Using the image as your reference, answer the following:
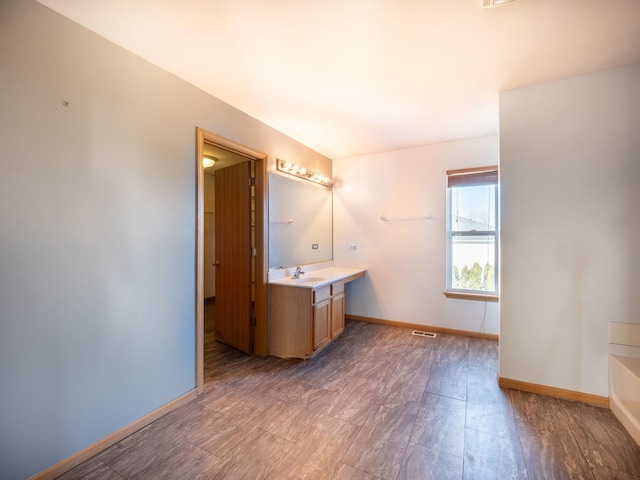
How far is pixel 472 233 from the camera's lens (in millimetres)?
3553

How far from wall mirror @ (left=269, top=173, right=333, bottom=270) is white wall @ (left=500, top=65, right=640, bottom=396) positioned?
2.20 meters

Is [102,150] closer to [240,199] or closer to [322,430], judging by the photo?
[240,199]

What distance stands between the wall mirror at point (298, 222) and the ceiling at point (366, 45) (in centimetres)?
95

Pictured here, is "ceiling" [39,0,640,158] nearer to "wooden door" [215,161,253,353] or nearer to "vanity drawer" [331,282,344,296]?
"wooden door" [215,161,253,353]

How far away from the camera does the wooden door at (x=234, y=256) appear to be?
119 inches

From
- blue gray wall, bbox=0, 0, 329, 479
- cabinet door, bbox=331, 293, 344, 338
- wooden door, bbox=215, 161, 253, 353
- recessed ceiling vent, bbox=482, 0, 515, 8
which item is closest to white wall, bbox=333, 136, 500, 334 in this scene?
cabinet door, bbox=331, 293, 344, 338

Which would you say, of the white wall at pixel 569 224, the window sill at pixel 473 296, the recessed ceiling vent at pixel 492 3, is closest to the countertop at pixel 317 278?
the window sill at pixel 473 296

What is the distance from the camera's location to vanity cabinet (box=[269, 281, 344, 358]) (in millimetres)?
2791

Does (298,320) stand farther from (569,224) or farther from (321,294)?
(569,224)

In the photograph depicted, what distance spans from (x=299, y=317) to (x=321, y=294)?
0.33 m

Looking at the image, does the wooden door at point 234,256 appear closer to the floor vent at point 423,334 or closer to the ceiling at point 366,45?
the ceiling at point 366,45

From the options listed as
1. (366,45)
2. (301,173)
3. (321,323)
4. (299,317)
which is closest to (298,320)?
(299,317)

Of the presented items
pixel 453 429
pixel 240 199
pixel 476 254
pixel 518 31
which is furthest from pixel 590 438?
pixel 240 199

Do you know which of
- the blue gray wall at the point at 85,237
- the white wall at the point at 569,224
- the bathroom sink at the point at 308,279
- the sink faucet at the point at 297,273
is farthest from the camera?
the sink faucet at the point at 297,273
